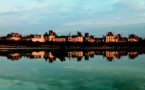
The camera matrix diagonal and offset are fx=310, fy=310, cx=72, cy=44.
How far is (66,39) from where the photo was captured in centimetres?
12169

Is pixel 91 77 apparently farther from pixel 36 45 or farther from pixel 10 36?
pixel 10 36

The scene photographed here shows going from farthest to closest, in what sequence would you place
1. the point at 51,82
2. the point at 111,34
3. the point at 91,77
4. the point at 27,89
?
1. the point at 111,34
2. the point at 91,77
3. the point at 51,82
4. the point at 27,89

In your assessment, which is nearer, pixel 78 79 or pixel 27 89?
pixel 27 89

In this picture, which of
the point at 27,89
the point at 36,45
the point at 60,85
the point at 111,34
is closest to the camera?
the point at 27,89

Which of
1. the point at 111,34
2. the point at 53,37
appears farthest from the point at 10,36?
the point at 111,34

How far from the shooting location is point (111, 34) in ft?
385

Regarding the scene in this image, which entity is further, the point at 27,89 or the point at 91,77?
the point at 91,77

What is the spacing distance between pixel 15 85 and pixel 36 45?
67.7 m

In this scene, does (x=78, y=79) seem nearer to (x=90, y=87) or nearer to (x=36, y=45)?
(x=90, y=87)

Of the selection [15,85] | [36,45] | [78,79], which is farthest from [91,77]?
[36,45]

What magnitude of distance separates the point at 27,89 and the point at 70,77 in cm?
412

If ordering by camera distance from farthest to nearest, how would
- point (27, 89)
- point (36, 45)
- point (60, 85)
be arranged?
point (36, 45)
point (60, 85)
point (27, 89)

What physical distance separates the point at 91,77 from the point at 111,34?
332 feet

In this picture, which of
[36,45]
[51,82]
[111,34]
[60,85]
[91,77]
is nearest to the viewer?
[60,85]
